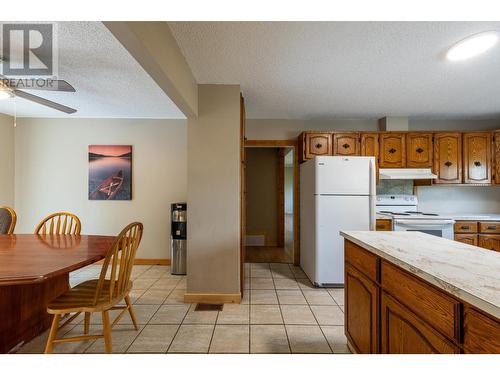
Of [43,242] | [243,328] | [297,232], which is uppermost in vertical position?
[43,242]

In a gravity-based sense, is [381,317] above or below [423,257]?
below

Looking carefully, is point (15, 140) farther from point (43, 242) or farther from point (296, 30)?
point (296, 30)

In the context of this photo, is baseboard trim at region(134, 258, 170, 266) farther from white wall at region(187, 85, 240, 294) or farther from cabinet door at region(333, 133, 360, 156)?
cabinet door at region(333, 133, 360, 156)

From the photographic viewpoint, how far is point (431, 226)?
324cm

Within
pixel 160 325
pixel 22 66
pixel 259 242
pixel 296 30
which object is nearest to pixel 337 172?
pixel 296 30

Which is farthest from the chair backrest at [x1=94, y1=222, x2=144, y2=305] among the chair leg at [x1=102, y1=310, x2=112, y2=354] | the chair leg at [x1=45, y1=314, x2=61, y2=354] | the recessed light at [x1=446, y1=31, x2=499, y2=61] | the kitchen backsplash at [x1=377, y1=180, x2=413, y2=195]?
the kitchen backsplash at [x1=377, y1=180, x2=413, y2=195]

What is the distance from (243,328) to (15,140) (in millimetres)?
4466

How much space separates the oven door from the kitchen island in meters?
1.81

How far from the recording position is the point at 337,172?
308 cm

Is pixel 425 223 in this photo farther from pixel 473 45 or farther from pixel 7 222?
pixel 7 222

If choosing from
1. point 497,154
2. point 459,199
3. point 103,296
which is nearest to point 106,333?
point 103,296

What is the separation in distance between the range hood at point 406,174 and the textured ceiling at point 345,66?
0.82 m

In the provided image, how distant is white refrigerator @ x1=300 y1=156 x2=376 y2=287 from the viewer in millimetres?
3059

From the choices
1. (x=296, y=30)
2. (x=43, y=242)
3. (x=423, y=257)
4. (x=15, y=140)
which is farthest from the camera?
(x=15, y=140)
